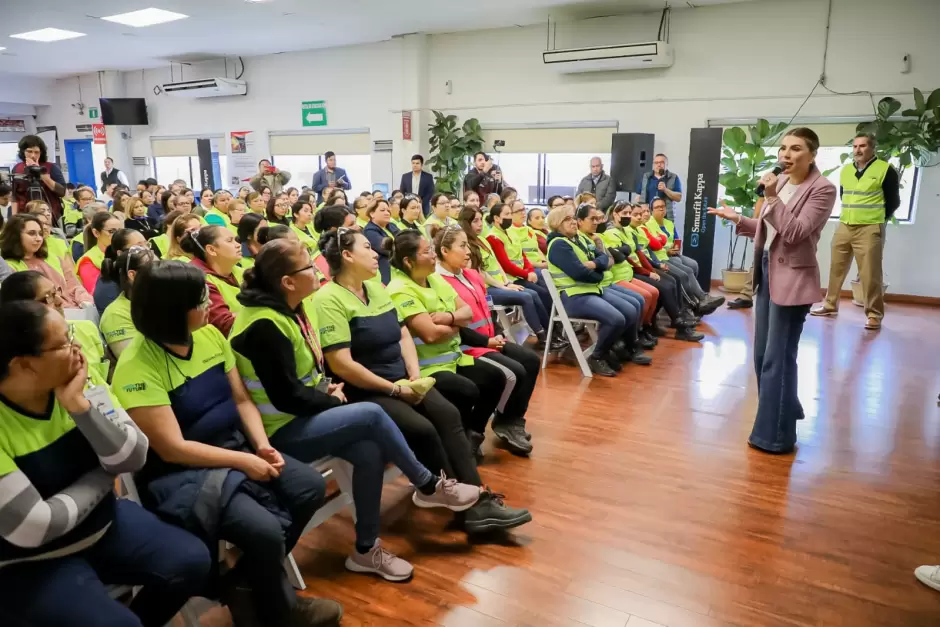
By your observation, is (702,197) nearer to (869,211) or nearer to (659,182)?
(659,182)

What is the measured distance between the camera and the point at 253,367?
2.00 meters

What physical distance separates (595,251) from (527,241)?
0.82 metres

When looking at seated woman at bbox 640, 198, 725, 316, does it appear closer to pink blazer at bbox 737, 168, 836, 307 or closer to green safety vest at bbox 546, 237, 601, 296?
green safety vest at bbox 546, 237, 601, 296

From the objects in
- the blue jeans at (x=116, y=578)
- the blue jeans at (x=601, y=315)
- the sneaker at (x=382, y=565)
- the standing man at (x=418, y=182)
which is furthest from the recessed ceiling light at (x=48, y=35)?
the blue jeans at (x=116, y=578)

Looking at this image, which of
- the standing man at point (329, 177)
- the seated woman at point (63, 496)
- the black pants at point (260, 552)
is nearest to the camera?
the seated woman at point (63, 496)

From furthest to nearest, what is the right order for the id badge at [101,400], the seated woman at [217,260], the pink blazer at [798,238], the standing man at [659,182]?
the standing man at [659,182]
the pink blazer at [798,238]
the seated woman at [217,260]
the id badge at [101,400]

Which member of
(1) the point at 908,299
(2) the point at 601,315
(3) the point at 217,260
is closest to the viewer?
(3) the point at 217,260

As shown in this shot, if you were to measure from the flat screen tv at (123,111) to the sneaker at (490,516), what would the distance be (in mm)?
12197

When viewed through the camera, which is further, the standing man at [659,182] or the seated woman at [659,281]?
the standing man at [659,182]

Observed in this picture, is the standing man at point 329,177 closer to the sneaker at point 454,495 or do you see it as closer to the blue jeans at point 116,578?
the sneaker at point 454,495

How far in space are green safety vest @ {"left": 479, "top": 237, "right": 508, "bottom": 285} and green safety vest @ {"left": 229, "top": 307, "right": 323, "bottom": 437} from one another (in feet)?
8.58

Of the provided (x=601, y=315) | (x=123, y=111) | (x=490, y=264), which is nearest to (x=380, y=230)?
(x=490, y=264)

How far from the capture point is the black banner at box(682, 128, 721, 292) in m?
7.23

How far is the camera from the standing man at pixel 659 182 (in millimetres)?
7359
